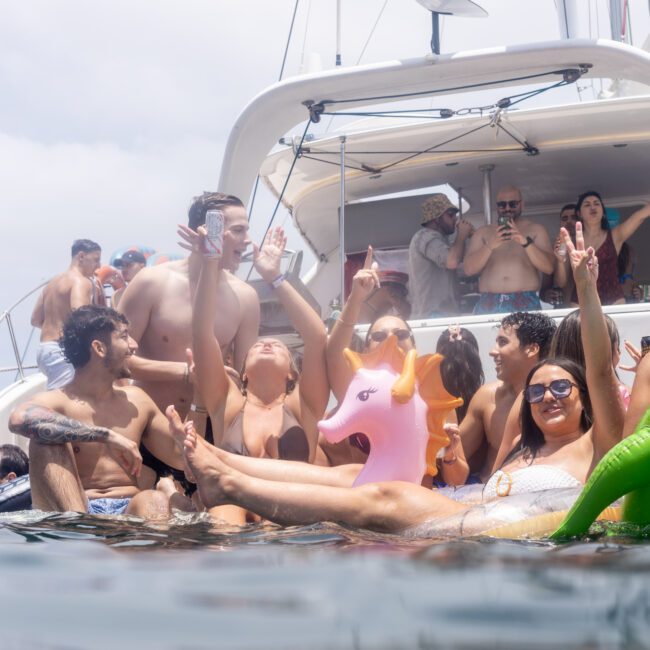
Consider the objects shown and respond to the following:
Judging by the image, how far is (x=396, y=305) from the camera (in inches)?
283

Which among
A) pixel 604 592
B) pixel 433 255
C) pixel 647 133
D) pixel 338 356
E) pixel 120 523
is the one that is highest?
pixel 647 133

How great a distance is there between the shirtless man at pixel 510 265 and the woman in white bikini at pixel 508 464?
92.9 inches

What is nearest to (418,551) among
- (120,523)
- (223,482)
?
(223,482)

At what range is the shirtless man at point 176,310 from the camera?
5.07 meters

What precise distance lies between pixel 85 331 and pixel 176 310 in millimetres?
557

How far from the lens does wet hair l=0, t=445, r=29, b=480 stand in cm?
602

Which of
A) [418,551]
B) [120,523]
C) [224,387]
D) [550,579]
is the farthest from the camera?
[224,387]

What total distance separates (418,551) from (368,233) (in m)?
6.02

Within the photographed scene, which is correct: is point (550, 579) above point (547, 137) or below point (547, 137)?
below

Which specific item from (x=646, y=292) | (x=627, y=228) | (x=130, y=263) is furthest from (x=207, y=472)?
(x=130, y=263)

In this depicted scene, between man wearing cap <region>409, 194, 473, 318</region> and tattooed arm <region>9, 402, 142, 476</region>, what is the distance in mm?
2983

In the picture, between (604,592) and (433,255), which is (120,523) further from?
(433,255)

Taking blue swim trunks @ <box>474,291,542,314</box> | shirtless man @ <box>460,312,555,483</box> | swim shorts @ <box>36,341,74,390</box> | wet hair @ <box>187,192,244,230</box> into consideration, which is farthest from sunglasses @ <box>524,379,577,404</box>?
swim shorts @ <box>36,341,74,390</box>

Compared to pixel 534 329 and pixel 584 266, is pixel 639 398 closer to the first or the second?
pixel 584 266
